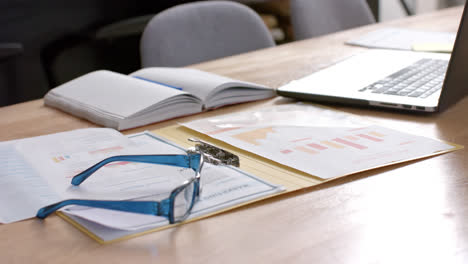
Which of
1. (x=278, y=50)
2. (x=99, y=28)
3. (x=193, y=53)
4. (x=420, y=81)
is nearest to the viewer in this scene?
(x=420, y=81)

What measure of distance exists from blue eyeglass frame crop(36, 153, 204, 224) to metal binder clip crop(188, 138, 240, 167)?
63mm

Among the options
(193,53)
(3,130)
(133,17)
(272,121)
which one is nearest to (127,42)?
(133,17)

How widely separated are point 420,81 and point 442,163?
319 mm

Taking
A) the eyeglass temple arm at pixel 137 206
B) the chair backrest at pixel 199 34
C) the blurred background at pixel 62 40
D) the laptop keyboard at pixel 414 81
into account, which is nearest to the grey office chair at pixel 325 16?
the chair backrest at pixel 199 34

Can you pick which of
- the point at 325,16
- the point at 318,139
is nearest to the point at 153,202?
the point at 318,139

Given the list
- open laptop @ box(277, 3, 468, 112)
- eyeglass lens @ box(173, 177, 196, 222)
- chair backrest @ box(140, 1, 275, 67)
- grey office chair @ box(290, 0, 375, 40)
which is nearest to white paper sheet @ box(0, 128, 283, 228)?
eyeglass lens @ box(173, 177, 196, 222)

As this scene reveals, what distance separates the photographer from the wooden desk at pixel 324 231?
0.51 m

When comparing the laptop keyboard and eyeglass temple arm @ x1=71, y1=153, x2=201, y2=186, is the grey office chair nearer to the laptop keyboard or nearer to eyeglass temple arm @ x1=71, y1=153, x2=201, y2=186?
the laptop keyboard

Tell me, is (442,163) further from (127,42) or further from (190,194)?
(127,42)

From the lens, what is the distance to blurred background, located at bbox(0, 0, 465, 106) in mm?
2150

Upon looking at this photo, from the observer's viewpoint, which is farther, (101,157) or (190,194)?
(101,157)

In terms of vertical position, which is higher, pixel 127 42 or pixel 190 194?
pixel 190 194

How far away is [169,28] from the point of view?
5.10ft

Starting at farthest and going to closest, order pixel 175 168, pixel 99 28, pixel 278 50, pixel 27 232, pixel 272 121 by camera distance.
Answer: pixel 99 28
pixel 278 50
pixel 272 121
pixel 175 168
pixel 27 232
